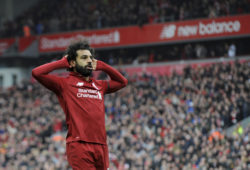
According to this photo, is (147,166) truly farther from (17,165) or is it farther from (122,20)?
(122,20)

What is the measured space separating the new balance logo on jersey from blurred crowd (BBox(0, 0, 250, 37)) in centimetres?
46

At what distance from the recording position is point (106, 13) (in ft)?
95.4

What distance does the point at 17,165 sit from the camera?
16922mm

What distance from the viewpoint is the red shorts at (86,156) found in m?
5.33

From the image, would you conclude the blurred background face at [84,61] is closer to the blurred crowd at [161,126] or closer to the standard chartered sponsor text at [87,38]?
the blurred crowd at [161,126]

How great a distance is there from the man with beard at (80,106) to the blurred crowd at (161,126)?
348 inches

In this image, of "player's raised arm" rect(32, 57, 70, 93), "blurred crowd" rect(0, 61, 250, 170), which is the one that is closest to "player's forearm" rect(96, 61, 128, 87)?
"player's raised arm" rect(32, 57, 70, 93)

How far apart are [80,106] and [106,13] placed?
2398cm

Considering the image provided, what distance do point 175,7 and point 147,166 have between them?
44.6ft

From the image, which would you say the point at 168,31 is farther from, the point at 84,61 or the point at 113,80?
the point at 84,61

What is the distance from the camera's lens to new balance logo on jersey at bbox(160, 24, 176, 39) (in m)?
26.6

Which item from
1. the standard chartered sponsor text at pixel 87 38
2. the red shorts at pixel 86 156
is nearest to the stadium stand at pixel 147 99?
the standard chartered sponsor text at pixel 87 38

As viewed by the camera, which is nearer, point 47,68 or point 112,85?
point 47,68

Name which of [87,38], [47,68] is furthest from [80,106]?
[87,38]
